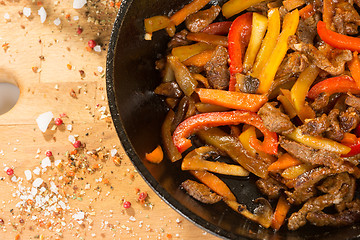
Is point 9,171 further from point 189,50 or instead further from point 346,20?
point 346,20

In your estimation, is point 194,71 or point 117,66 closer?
point 117,66

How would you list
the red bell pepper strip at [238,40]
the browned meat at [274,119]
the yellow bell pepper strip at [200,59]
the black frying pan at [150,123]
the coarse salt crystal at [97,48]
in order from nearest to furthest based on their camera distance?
the black frying pan at [150,123] < the browned meat at [274,119] < the red bell pepper strip at [238,40] < the yellow bell pepper strip at [200,59] < the coarse salt crystal at [97,48]

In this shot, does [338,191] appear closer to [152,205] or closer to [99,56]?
[152,205]

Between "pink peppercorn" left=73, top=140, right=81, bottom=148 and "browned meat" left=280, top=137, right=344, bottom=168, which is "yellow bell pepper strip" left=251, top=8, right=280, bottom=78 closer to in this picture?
"browned meat" left=280, top=137, right=344, bottom=168

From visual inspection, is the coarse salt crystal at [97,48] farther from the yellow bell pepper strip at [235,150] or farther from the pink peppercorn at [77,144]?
the yellow bell pepper strip at [235,150]

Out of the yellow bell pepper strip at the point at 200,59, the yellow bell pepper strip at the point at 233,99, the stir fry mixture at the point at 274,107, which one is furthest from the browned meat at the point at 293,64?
the yellow bell pepper strip at the point at 200,59

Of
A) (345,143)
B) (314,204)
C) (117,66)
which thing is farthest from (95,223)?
(345,143)

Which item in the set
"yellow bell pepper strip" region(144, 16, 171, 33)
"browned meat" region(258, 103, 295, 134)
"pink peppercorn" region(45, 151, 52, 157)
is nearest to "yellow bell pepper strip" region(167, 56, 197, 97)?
"yellow bell pepper strip" region(144, 16, 171, 33)
